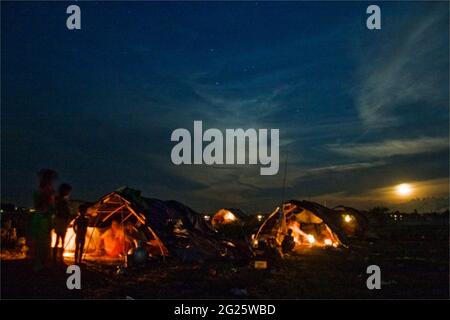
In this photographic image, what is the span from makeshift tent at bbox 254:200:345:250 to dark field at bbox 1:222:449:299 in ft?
20.4

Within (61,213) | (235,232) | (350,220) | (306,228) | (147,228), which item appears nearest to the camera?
(61,213)

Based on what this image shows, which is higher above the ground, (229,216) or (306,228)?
(306,228)

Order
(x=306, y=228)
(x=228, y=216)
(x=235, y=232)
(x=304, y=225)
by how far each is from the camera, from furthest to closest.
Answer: (x=228, y=216)
(x=235, y=232)
(x=304, y=225)
(x=306, y=228)

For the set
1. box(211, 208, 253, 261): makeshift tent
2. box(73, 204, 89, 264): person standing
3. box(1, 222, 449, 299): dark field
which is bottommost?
box(1, 222, 449, 299): dark field

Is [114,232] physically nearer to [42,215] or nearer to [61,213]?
[61,213]

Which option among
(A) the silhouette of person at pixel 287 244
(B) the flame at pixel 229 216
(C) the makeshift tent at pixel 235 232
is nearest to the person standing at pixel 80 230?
(C) the makeshift tent at pixel 235 232

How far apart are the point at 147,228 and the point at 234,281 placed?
541 cm

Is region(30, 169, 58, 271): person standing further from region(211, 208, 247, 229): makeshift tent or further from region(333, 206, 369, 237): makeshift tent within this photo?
region(211, 208, 247, 229): makeshift tent

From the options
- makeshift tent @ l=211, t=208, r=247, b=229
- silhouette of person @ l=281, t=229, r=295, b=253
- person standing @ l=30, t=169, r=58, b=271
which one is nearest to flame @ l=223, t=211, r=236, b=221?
makeshift tent @ l=211, t=208, r=247, b=229

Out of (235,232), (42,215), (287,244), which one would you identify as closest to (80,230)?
(42,215)

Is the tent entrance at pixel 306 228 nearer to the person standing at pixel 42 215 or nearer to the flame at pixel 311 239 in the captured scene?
the flame at pixel 311 239

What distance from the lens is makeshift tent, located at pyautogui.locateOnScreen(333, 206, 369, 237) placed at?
3306 cm

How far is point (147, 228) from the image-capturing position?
16484mm

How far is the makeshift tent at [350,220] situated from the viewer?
3306 centimetres
